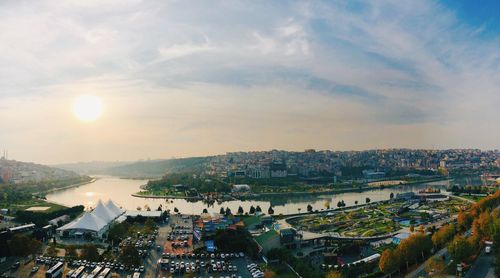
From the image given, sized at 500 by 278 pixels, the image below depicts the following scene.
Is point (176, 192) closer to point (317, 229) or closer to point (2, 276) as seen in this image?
point (317, 229)

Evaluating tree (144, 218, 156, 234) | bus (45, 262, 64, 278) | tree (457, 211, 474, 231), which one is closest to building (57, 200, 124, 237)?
tree (144, 218, 156, 234)

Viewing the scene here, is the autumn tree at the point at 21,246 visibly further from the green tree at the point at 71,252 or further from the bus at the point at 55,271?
the bus at the point at 55,271

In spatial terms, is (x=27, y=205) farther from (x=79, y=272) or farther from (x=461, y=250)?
(x=461, y=250)

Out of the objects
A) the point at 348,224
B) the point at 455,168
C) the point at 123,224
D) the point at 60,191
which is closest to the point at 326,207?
the point at 348,224

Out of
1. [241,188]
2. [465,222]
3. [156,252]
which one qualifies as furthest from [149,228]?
[241,188]

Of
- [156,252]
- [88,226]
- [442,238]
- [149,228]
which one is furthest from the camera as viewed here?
[149,228]

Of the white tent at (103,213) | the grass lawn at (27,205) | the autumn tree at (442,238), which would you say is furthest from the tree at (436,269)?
the grass lawn at (27,205)
